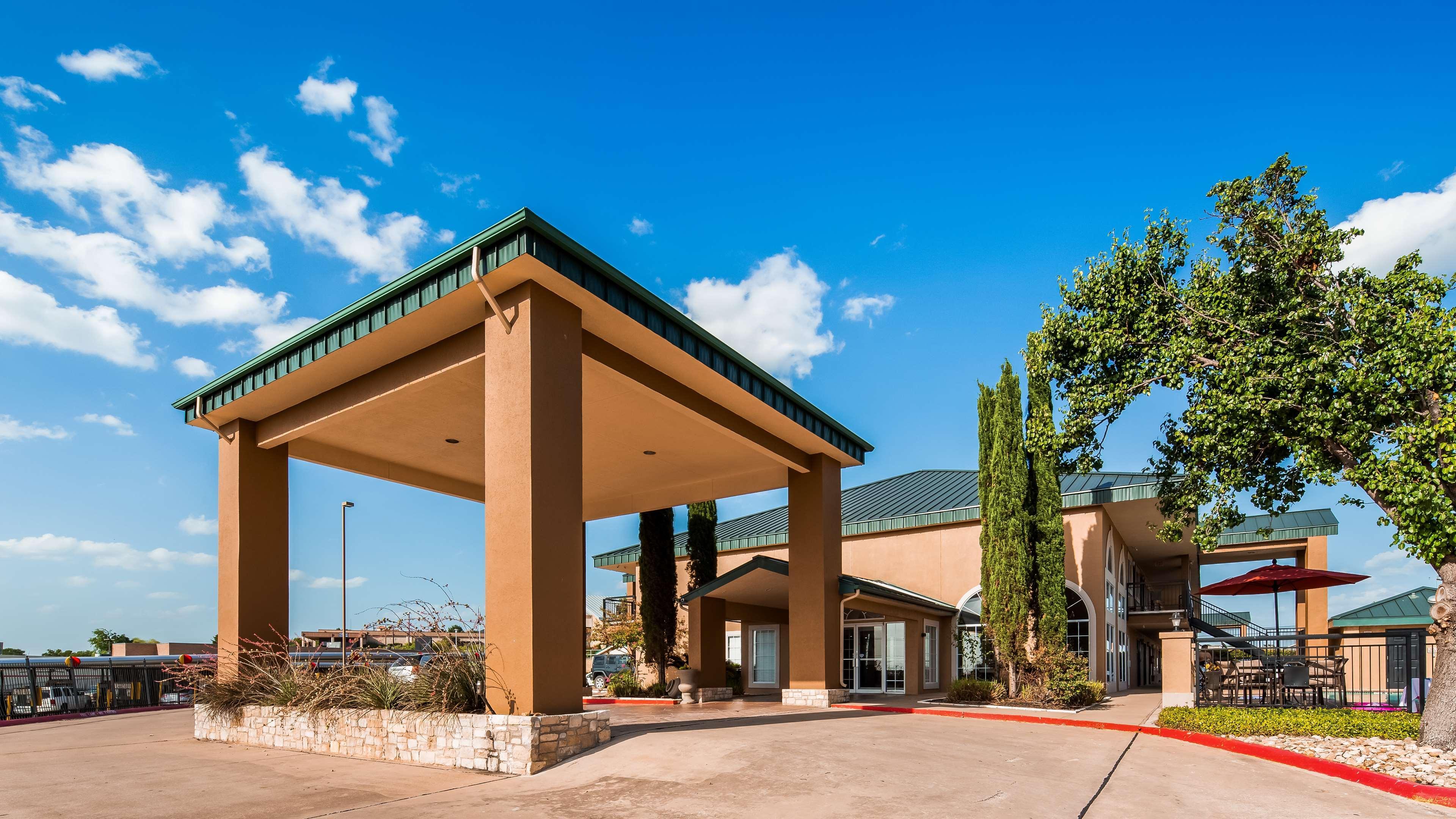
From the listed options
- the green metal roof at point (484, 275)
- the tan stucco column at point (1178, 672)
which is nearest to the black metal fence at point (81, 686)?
the green metal roof at point (484, 275)

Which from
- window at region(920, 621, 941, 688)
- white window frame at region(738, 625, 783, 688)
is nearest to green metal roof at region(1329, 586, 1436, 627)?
window at region(920, 621, 941, 688)

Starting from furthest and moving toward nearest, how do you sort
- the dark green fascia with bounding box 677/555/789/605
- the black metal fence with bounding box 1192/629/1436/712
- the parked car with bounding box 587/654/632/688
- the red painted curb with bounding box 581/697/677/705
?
the parked car with bounding box 587/654/632/688
the red painted curb with bounding box 581/697/677/705
the dark green fascia with bounding box 677/555/789/605
the black metal fence with bounding box 1192/629/1436/712

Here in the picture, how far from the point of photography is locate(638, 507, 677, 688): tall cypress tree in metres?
23.3

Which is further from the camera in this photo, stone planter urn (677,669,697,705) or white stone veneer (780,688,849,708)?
stone planter urn (677,669,697,705)

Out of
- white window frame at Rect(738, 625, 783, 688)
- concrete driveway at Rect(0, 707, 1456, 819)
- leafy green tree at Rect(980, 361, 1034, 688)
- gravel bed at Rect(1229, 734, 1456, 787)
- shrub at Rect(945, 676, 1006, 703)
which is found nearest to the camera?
concrete driveway at Rect(0, 707, 1456, 819)

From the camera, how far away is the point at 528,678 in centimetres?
968

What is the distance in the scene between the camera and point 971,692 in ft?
63.5

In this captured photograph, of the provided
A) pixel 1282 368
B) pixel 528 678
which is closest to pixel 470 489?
pixel 528 678

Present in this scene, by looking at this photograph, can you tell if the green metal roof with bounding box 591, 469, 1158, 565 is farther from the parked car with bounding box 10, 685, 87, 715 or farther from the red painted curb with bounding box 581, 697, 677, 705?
the parked car with bounding box 10, 685, 87, 715

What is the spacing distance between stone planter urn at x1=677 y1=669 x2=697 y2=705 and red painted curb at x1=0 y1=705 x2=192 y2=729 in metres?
13.1

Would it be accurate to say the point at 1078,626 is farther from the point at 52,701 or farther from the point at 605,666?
the point at 52,701

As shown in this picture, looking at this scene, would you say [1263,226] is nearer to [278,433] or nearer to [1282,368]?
[1282,368]

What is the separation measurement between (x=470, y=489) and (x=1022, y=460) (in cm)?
1319

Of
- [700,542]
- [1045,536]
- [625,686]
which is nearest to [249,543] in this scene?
[625,686]
